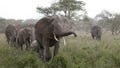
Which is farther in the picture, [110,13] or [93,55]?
[110,13]

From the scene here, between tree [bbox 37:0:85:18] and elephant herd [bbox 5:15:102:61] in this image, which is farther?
tree [bbox 37:0:85:18]

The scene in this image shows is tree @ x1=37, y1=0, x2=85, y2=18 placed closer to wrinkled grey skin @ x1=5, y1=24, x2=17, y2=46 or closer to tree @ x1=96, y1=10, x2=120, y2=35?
tree @ x1=96, y1=10, x2=120, y2=35

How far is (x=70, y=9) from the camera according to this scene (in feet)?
72.8

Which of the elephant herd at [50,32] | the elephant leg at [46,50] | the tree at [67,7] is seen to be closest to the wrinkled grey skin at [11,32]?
the elephant herd at [50,32]

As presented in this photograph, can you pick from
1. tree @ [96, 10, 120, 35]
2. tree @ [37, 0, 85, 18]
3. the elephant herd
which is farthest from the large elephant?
tree @ [96, 10, 120, 35]

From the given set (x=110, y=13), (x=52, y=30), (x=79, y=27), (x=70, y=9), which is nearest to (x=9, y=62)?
(x=52, y=30)

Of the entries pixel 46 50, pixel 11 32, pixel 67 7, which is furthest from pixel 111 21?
pixel 46 50

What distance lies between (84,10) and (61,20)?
52.9ft

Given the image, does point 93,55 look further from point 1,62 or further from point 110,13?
point 110,13

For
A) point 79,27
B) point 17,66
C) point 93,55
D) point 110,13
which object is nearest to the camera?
point 17,66

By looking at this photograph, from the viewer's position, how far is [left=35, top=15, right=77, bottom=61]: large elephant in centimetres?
734

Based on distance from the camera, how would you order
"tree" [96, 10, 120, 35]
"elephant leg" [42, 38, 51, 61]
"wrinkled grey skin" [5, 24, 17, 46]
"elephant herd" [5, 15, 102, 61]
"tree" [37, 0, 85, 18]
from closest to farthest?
"elephant herd" [5, 15, 102, 61] < "elephant leg" [42, 38, 51, 61] < "wrinkled grey skin" [5, 24, 17, 46] < "tree" [37, 0, 85, 18] < "tree" [96, 10, 120, 35]

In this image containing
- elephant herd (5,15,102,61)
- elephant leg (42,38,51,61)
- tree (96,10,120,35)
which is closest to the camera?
elephant herd (5,15,102,61)

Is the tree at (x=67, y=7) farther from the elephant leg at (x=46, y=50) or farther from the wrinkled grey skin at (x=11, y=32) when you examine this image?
the elephant leg at (x=46, y=50)
